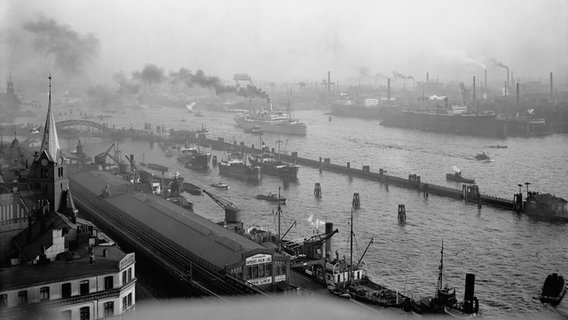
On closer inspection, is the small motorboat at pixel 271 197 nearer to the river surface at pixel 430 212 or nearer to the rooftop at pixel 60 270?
the river surface at pixel 430 212

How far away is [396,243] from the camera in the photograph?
13766 mm

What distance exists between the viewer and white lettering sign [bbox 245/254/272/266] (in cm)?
923

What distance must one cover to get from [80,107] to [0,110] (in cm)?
757

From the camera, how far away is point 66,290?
20.4 feet

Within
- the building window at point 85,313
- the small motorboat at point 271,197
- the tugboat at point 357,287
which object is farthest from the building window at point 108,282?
the small motorboat at point 271,197

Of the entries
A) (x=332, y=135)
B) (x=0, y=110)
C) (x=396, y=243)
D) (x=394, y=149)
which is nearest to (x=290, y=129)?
(x=332, y=135)

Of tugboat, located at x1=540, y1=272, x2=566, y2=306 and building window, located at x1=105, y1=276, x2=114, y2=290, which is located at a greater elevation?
building window, located at x1=105, y1=276, x2=114, y2=290

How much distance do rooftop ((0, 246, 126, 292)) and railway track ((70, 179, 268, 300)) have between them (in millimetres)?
1356

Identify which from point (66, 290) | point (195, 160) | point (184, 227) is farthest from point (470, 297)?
point (195, 160)

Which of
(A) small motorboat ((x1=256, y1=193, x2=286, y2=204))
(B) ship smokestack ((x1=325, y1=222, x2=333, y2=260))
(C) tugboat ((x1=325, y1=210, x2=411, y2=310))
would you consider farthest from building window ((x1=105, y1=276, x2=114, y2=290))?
(A) small motorboat ((x1=256, y1=193, x2=286, y2=204))

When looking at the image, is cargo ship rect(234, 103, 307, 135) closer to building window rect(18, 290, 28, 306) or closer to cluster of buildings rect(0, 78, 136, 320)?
cluster of buildings rect(0, 78, 136, 320)

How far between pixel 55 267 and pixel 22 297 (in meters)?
0.86

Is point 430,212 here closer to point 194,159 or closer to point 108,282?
point 194,159

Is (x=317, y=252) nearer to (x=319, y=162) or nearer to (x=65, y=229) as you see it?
(x=65, y=229)
